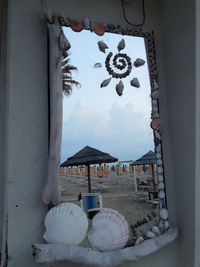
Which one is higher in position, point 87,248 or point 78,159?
point 78,159

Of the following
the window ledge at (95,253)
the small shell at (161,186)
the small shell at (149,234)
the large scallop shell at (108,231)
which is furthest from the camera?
the small shell at (161,186)

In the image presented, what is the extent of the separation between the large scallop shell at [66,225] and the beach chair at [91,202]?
3.7 inches

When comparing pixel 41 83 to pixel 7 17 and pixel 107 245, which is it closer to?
pixel 7 17

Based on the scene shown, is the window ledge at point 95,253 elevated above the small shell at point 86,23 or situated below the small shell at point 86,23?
below

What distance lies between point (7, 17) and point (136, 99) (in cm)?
73

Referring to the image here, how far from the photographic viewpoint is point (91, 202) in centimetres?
123

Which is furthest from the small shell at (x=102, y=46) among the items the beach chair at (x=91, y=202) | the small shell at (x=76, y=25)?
the beach chair at (x=91, y=202)

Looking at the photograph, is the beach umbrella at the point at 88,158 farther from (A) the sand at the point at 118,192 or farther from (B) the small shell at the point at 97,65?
(B) the small shell at the point at 97,65

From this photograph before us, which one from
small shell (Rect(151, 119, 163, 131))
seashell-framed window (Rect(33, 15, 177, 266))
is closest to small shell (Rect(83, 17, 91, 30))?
seashell-framed window (Rect(33, 15, 177, 266))

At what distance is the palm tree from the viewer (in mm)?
1271

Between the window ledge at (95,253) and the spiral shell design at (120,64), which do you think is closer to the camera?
the window ledge at (95,253)

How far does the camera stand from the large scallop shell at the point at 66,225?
105 centimetres
